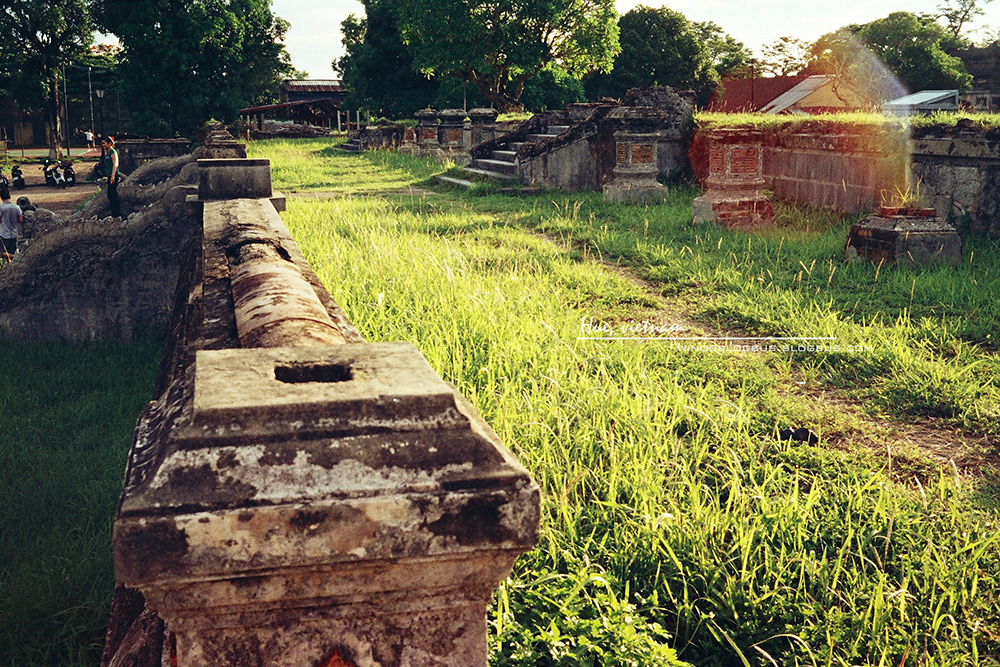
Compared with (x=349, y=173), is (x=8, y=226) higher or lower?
lower

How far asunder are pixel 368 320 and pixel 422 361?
3.06m

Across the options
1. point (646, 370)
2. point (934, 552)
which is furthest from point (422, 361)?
point (646, 370)

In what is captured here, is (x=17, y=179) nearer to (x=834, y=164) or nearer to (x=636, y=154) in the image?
(x=636, y=154)

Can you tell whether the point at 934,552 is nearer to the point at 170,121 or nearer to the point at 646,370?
the point at 646,370

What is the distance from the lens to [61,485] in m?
4.36

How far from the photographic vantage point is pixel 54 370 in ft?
21.2

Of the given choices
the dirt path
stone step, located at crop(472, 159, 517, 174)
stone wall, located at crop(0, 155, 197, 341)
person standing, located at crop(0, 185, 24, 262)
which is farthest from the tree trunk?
stone wall, located at crop(0, 155, 197, 341)

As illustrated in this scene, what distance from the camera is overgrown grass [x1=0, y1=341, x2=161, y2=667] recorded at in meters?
3.05

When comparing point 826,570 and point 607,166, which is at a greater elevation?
point 607,166

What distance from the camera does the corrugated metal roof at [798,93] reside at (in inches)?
1706

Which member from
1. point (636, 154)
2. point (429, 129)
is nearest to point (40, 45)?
point (429, 129)

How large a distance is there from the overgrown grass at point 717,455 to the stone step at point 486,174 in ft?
23.8

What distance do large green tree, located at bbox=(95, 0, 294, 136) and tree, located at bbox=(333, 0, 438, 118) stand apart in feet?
18.1

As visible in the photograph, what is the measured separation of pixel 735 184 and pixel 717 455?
659 centimetres
